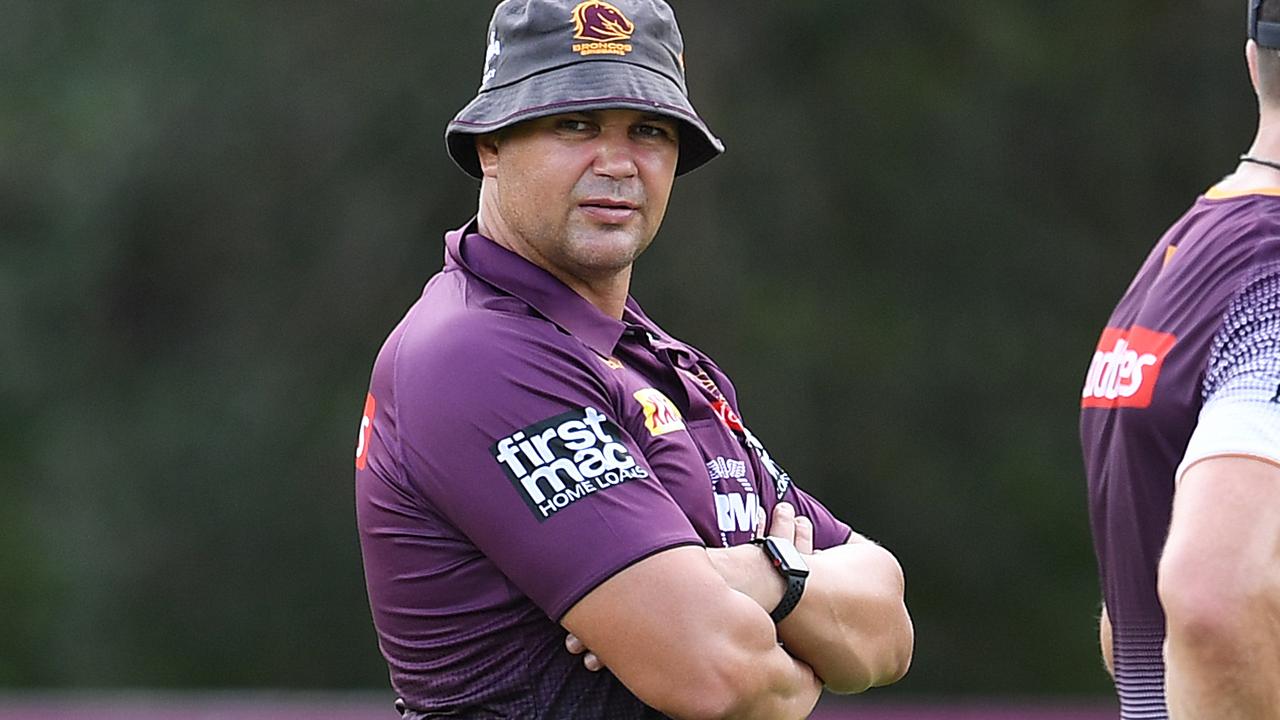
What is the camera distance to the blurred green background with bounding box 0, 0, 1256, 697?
41.3 feet

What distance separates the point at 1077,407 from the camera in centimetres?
1283

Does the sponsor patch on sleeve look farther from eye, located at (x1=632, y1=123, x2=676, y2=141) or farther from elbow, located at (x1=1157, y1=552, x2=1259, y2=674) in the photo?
elbow, located at (x1=1157, y1=552, x2=1259, y2=674)

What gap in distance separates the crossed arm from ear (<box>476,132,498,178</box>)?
0.74 m

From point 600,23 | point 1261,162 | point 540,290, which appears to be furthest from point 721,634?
point 1261,162

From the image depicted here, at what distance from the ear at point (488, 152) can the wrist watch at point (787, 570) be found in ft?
2.48

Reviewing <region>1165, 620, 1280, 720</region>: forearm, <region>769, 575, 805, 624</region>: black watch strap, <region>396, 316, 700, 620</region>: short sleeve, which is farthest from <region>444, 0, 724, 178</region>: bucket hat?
<region>1165, 620, 1280, 720</region>: forearm

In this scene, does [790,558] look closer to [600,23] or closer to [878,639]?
[878,639]

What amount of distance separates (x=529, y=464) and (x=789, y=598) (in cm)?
48

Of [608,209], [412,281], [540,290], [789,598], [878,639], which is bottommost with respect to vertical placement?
[412,281]

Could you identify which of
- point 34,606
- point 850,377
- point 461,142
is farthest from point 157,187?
point 461,142

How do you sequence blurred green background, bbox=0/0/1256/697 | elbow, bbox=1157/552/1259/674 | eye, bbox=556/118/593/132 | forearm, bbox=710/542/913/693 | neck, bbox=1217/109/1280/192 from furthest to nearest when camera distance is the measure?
blurred green background, bbox=0/0/1256/697
neck, bbox=1217/109/1280/192
eye, bbox=556/118/593/132
forearm, bbox=710/542/913/693
elbow, bbox=1157/552/1259/674

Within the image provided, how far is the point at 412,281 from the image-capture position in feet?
40.2

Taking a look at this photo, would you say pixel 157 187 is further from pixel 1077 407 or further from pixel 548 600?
pixel 548 600

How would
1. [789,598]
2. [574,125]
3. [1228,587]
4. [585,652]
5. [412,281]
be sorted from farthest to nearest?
1. [412,281]
2. [574,125]
3. [789,598]
4. [585,652]
5. [1228,587]
